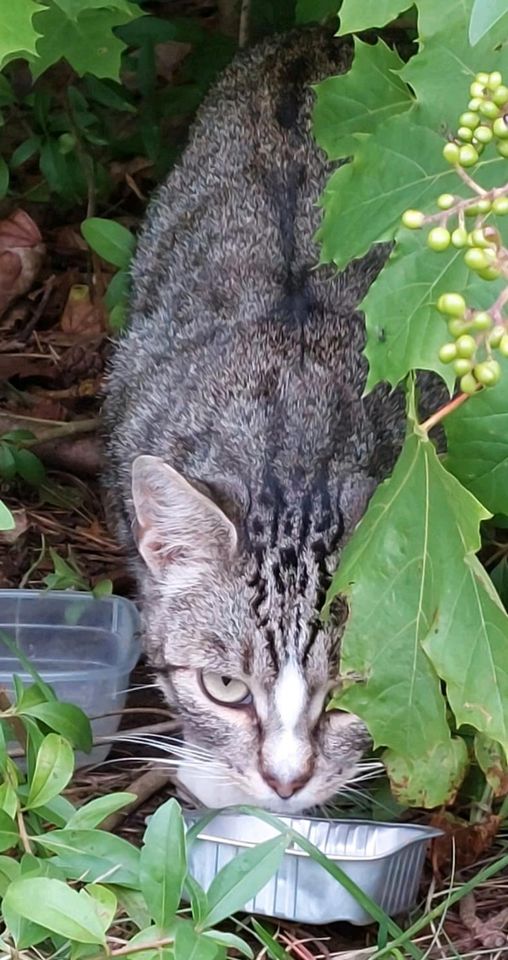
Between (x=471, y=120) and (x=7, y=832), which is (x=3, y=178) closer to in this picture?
(x=7, y=832)

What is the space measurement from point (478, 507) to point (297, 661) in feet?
2.15

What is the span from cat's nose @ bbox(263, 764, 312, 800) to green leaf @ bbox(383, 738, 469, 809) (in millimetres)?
162

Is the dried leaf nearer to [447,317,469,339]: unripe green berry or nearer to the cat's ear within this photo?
the cat's ear

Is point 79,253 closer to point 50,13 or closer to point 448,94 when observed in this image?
point 50,13

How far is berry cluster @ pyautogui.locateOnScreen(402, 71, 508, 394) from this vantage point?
145cm

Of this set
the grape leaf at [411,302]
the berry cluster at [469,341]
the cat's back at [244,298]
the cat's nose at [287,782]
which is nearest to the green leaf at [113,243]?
the cat's back at [244,298]

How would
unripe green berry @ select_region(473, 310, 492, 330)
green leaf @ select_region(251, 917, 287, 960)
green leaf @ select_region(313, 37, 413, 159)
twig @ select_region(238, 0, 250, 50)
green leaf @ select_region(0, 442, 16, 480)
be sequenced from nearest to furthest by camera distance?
unripe green berry @ select_region(473, 310, 492, 330)
green leaf @ select_region(251, 917, 287, 960)
green leaf @ select_region(313, 37, 413, 159)
green leaf @ select_region(0, 442, 16, 480)
twig @ select_region(238, 0, 250, 50)

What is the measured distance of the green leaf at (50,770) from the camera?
1980 mm

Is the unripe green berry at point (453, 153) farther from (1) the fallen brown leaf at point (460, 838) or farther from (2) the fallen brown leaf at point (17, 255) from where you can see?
(2) the fallen brown leaf at point (17, 255)

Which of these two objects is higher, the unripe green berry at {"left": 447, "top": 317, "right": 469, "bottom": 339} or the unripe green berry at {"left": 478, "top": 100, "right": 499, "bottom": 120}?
the unripe green berry at {"left": 478, "top": 100, "right": 499, "bottom": 120}

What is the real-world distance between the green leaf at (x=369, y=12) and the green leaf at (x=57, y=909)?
116 centimetres

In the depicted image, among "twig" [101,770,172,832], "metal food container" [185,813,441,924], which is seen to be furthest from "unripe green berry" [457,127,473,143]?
"twig" [101,770,172,832]

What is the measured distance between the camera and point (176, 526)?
235 cm

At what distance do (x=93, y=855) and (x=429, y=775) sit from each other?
0.55 meters
